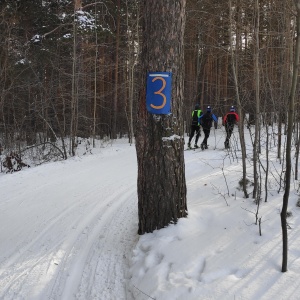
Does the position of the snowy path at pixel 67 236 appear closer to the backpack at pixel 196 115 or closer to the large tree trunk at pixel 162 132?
the large tree trunk at pixel 162 132

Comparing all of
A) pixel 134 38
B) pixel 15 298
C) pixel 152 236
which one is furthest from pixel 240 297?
pixel 134 38

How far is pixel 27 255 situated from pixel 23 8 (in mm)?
15622

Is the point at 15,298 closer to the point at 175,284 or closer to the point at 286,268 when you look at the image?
the point at 175,284

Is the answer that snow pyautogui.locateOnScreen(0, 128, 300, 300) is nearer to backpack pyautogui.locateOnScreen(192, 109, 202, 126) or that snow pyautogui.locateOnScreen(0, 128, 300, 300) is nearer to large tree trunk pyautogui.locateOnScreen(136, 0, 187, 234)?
large tree trunk pyautogui.locateOnScreen(136, 0, 187, 234)

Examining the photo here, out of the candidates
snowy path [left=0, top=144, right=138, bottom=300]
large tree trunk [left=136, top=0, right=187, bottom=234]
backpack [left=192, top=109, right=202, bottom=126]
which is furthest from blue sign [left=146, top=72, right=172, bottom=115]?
backpack [left=192, top=109, right=202, bottom=126]

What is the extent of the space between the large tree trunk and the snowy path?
0.67 meters

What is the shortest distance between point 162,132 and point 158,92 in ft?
1.58

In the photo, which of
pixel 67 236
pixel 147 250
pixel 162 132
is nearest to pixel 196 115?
pixel 162 132

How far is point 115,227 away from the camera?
4438 mm

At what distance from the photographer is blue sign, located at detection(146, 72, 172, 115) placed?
137 inches

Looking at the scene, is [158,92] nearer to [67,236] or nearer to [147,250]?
[147,250]

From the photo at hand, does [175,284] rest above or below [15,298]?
above

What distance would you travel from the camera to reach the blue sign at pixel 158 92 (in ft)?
11.4

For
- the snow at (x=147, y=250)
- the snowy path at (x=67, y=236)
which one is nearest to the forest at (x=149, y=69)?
the snow at (x=147, y=250)
